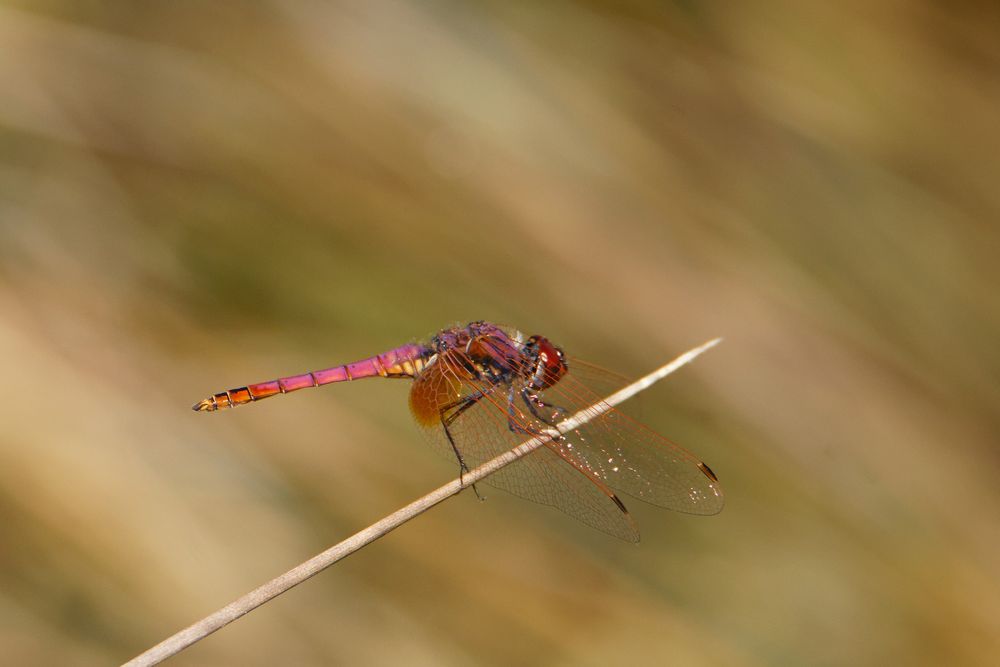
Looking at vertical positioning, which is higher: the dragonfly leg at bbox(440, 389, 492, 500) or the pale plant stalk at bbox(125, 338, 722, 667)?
the dragonfly leg at bbox(440, 389, 492, 500)

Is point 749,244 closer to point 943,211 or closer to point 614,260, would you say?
point 614,260

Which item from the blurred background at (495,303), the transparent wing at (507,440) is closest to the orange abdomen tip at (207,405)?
the blurred background at (495,303)

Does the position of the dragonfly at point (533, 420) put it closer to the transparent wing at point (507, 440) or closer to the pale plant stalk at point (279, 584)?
the transparent wing at point (507, 440)

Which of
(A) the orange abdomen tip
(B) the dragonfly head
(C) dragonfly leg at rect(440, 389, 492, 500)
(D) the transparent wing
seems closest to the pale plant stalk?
(D) the transparent wing

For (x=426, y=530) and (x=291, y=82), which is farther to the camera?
(x=291, y=82)

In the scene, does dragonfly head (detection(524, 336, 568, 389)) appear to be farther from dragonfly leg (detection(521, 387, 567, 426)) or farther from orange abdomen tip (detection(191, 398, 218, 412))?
orange abdomen tip (detection(191, 398, 218, 412))

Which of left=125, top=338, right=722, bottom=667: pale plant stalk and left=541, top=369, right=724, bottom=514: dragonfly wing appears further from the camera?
left=541, top=369, right=724, bottom=514: dragonfly wing

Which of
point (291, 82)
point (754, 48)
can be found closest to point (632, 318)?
point (754, 48)
